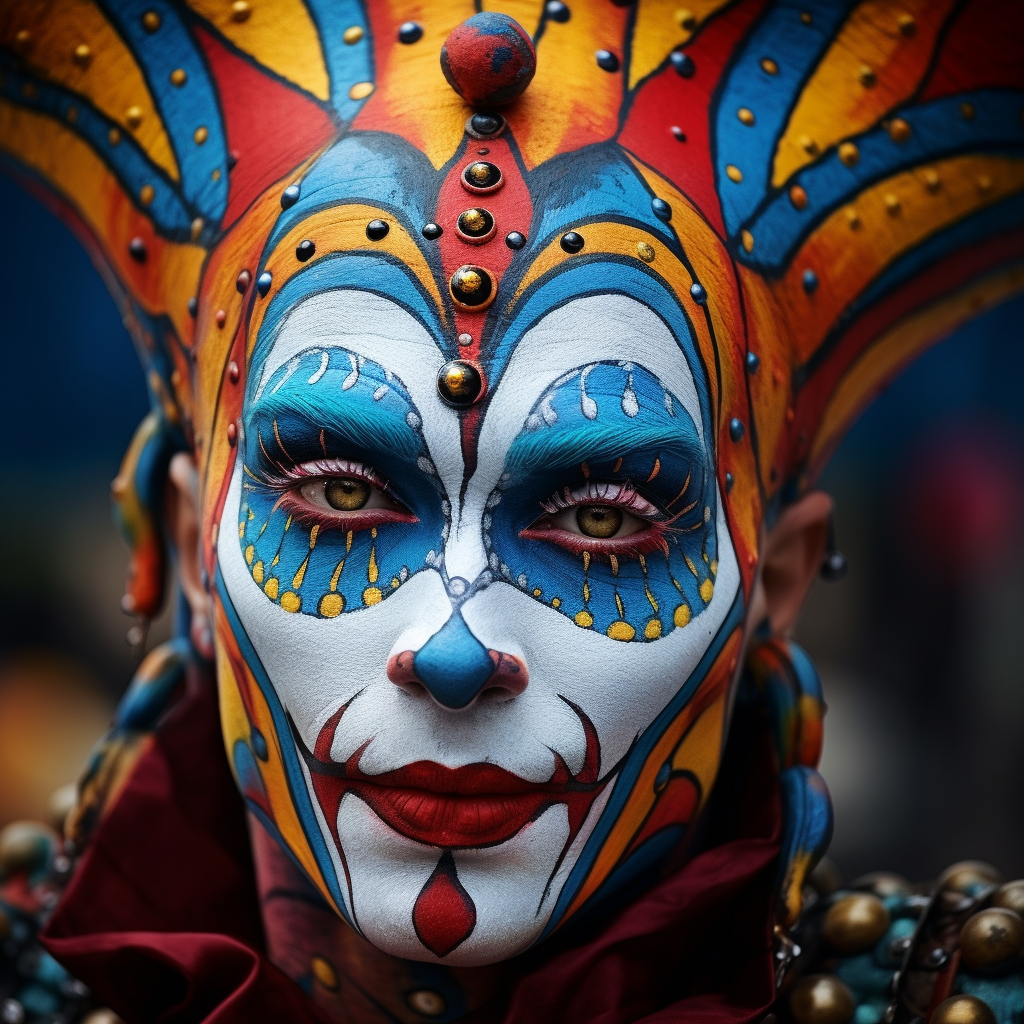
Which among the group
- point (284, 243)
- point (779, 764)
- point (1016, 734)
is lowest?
point (779, 764)

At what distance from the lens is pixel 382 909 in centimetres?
212

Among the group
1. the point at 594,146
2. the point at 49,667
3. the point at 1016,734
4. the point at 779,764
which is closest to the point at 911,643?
the point at 1016,734

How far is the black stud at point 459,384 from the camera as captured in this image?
6.73 feet

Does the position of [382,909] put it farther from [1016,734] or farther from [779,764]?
[1016,734]

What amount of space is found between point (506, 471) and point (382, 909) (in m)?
A: 0.59

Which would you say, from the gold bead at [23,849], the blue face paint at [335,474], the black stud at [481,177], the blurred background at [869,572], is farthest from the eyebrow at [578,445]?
the blurred background at [869,572]

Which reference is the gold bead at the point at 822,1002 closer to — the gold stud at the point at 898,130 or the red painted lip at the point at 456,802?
the red painted lip at the point at 456,802

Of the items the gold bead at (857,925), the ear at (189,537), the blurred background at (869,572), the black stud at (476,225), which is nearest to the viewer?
the black stud at (476,225)

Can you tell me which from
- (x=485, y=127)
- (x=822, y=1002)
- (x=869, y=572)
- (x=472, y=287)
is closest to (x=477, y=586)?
(x=472, y=287)

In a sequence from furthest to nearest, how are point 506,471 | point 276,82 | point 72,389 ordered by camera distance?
point 72,389
point 276,82
point 506,471

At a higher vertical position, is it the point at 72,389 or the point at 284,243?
the point at 72,389

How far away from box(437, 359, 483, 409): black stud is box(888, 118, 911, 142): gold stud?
826 millimetres

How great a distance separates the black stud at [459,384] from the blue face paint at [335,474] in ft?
0.15

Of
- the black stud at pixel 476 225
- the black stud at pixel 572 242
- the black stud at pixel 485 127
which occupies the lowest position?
the black stud at pixel 476 225
